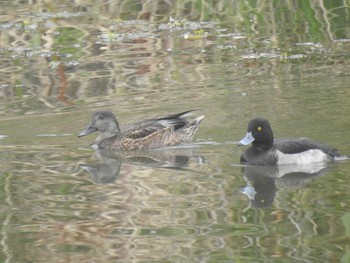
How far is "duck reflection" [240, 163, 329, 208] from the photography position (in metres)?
10.4

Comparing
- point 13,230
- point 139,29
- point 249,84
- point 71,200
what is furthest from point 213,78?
point 13,230

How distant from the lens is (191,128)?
13289mm

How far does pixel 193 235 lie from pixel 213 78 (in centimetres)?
667

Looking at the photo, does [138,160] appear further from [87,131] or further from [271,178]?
[271,178]

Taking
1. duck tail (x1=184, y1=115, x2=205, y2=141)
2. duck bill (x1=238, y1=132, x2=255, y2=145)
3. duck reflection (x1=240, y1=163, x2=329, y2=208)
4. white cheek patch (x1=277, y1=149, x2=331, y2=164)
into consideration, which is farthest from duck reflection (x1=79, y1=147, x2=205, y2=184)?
white cheek patch (x1=277, y1=149, x2=331, y2=164)

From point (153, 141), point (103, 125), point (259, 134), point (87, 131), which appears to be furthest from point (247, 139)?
point (87, 131)

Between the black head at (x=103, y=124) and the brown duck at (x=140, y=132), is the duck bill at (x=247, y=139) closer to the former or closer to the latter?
the brown duck at (x=140, y=132)

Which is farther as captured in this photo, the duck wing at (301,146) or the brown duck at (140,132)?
the brown duck at (140,132)

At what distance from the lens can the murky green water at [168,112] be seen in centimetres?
895

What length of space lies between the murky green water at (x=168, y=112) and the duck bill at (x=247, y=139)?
21cm

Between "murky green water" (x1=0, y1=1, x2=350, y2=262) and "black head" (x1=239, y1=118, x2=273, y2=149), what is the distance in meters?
0.26

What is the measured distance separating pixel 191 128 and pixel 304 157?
1.85 meters

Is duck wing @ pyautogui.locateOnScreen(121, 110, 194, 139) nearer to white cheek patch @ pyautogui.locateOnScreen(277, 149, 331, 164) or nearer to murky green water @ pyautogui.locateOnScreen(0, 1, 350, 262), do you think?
murky green water @ pyautogui.locateOnScreen(0, 1, 350, 262)

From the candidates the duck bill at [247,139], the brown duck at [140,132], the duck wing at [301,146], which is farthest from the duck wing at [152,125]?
the duck wing at [301,146]
